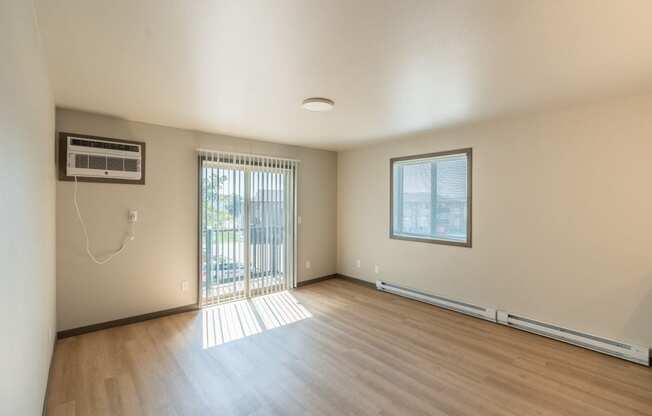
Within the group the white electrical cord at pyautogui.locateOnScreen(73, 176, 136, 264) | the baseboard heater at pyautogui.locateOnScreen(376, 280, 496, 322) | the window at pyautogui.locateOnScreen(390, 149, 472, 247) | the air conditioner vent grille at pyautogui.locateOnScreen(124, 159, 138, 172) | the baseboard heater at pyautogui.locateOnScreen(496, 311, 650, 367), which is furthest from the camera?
the window at pyautogui.locateOnScreen(390, 149, 472, 247)

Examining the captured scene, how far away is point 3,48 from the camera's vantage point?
1011 millimetres

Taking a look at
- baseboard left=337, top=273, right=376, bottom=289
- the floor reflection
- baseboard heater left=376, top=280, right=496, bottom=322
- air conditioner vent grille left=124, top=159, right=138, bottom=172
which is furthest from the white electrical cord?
baseboard heater left=376, top=280, right=496, bottom=322

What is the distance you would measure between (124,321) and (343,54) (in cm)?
369

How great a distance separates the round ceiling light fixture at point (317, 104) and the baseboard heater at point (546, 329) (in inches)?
116

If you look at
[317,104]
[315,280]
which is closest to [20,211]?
[317,104]

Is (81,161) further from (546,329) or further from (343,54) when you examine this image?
(546,329)

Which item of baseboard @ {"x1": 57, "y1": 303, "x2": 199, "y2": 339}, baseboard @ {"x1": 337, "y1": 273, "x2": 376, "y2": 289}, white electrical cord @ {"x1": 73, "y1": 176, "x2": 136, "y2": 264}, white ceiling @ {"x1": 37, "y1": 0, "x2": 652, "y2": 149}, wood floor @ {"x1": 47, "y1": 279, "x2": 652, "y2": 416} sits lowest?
wood floor @ {"x1": 47, "y1": 279, "x2": 652, "y2": 416}

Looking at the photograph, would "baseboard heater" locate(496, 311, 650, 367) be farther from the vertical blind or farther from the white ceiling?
the vertical blind

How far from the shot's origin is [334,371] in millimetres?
2590

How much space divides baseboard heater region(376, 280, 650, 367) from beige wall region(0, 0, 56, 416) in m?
4.00

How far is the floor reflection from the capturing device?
330cm

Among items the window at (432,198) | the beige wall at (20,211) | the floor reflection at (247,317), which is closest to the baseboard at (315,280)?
the floor reflection at (247,317)

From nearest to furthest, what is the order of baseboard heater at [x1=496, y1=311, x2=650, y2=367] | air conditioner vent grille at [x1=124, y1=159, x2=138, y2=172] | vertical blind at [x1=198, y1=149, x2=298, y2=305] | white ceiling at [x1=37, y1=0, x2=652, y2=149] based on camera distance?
white ceiling at [x1=37, y1=0, x2=652, y2=149] → baseboard heater at [x1=496, y1=311, x2=650, y2=367] → air conditioner vent grille at [x1=124, y1=159, x2=138, y2=172] → vertical blind at [x1=198, y1=149, x2=298, y2=305]

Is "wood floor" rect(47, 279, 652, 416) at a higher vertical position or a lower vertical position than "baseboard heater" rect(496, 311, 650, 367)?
lower
